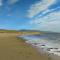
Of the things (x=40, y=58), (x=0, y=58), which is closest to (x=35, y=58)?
(x=40, y=58)

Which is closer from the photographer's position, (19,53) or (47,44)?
(19,53)

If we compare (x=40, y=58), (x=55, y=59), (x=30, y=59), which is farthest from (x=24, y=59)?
(x=55, y=59)

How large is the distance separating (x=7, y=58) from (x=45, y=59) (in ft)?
8.18

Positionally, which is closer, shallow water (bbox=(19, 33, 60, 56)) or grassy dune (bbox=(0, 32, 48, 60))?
grassy dune (bbox=(0, 32, 48, 60))

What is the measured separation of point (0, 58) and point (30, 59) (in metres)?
1.94

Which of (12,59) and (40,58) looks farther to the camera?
(40,58)

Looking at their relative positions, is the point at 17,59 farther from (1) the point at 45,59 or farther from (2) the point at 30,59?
(1) the point at 45,59

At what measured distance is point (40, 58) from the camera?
42.8 ft

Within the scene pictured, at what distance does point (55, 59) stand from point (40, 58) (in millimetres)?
1015

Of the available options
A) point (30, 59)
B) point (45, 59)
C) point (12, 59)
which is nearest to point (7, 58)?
point (12, 59)

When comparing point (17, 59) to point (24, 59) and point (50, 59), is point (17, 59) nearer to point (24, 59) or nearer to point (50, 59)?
point (24, 59)

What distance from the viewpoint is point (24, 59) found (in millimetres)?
12461

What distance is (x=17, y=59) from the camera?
12328 millimetres

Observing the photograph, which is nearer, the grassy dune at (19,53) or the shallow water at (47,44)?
the grassy dune at (19,53)
